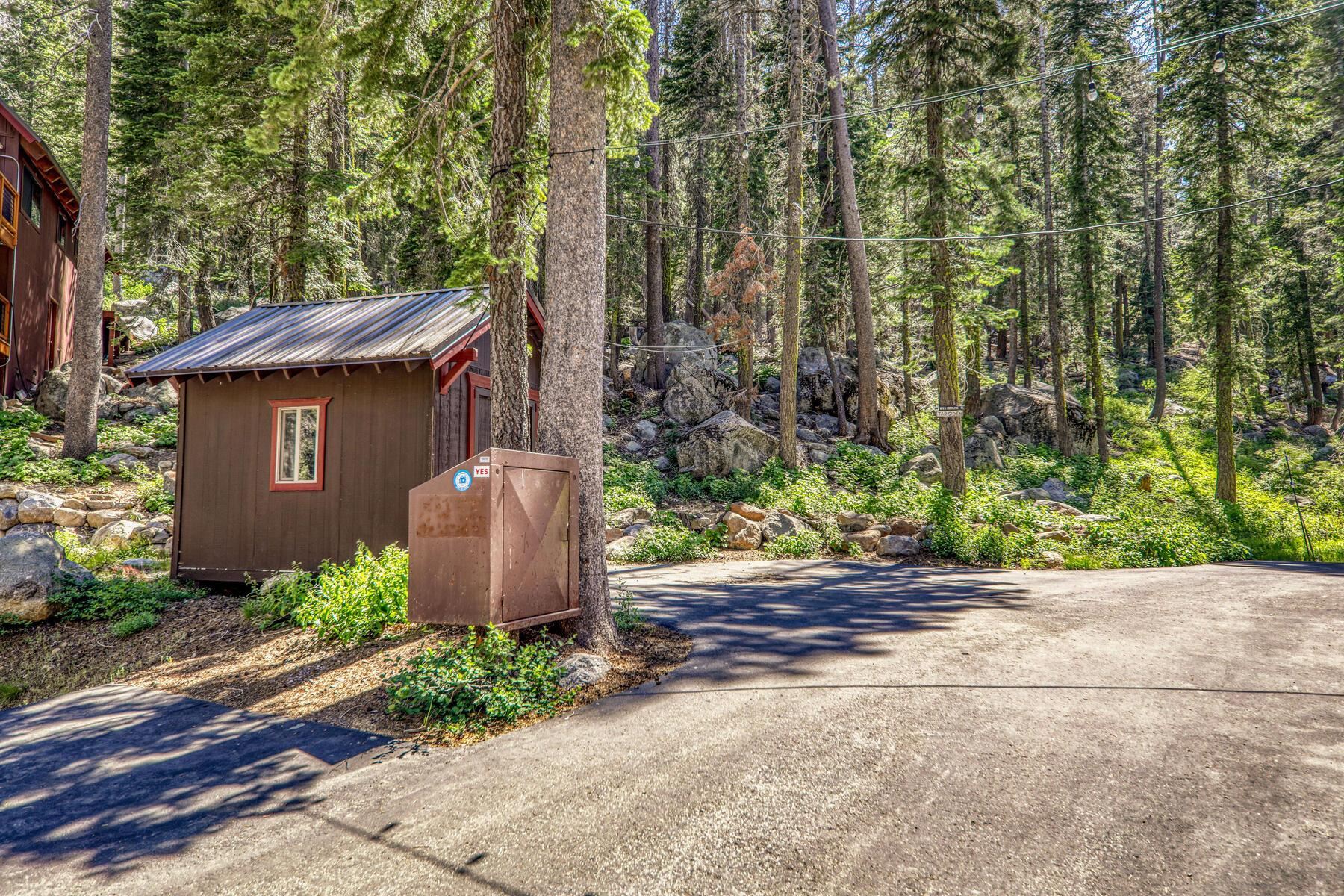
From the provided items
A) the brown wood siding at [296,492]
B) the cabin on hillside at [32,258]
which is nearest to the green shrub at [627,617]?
the brown wood siding at [296,492]

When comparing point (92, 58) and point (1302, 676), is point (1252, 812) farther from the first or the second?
point (92, 58)

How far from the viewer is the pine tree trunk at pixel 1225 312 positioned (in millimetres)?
16172

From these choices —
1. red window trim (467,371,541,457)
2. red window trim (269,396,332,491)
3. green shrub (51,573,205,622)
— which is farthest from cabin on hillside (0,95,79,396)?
red window trim (467,371,541,457)

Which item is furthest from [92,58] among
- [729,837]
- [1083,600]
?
[1083,600]

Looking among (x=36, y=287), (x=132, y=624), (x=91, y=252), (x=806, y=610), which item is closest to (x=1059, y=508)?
(x=806, y=610)

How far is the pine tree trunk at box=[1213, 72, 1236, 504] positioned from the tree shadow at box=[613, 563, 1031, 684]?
1078 centimetres

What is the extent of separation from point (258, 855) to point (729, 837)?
2.29 metres

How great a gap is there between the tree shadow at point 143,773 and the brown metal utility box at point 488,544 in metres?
1.07

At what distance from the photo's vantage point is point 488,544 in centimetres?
493

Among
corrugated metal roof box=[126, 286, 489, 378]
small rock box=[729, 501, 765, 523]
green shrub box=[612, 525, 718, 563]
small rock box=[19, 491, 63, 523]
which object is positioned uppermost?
corrugated metal roof box=[126, 286, 489, 378]

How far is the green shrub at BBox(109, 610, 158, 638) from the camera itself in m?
8.20

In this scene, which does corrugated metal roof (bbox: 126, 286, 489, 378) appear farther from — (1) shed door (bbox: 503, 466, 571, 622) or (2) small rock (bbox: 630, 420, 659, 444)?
(2) small rock (bbox: 630, 420, 659, 444)

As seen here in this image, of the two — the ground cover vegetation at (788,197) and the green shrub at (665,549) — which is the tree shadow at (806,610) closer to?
the ground cover vegetation at (788,197)

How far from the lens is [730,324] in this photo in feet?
66.5
